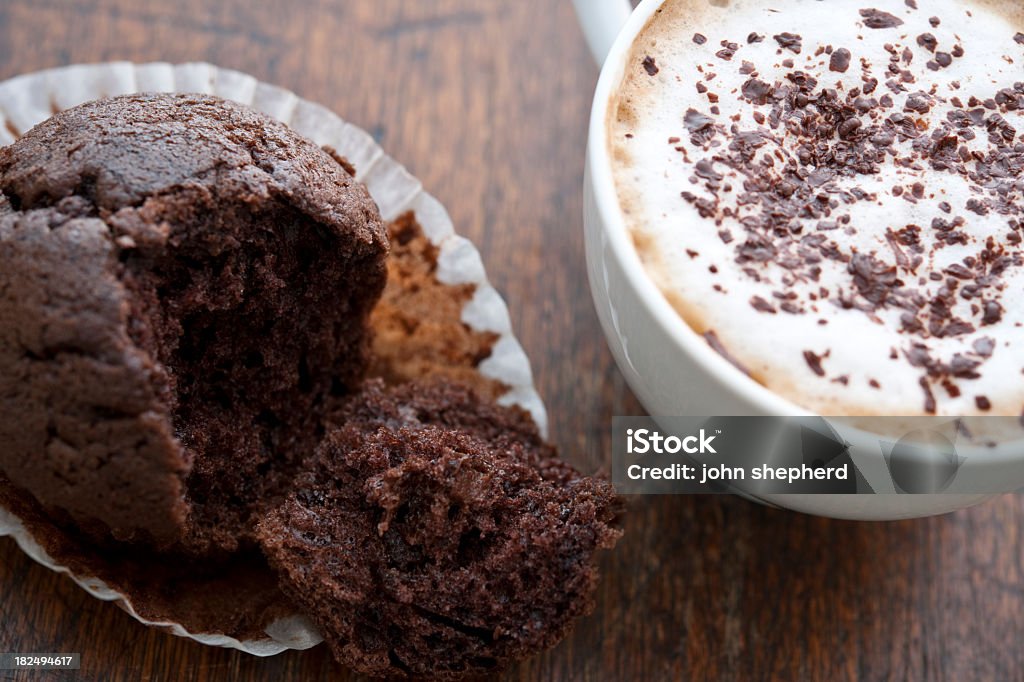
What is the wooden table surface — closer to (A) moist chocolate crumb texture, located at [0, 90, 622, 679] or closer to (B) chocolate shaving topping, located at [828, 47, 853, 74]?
(A) moist chocolate crumb texture, located at [0, 90, 622, 679]

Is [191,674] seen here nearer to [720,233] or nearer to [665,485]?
[665,485]

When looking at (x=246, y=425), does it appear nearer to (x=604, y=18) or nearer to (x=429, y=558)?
(x=429, y=558)

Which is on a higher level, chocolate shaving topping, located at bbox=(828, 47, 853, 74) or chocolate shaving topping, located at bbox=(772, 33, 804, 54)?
chocolate shaving topping, located at bbox=(772, 33, 804, 54)
